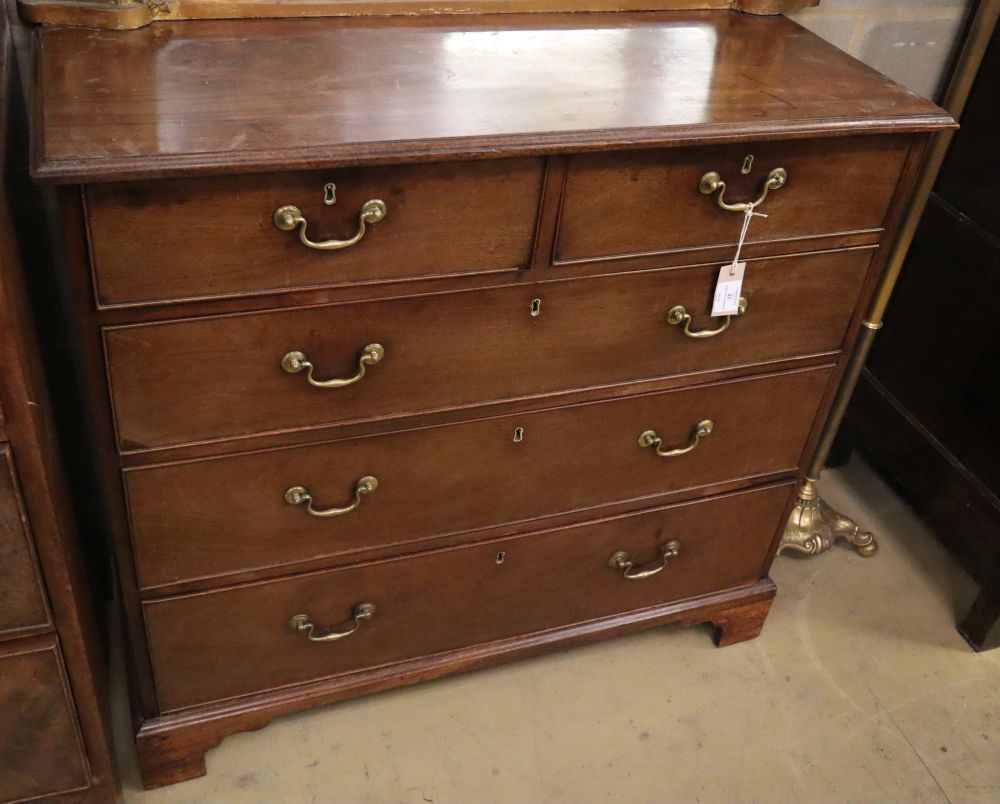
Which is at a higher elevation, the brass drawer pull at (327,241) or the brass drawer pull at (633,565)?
the brass drawer pull at (327,241)

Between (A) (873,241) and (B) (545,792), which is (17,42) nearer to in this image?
(A) (873,241)

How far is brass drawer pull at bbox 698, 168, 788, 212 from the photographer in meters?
1.32

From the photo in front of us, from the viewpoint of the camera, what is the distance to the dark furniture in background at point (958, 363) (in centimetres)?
189

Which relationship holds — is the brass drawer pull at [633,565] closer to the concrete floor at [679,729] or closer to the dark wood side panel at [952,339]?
the concrete floor at [679,729]

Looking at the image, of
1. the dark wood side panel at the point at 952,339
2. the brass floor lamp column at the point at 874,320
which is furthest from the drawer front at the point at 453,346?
the dark wood side panel at the point at 952,339

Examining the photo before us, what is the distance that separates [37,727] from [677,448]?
0.99 m

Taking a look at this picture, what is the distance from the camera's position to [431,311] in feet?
4.28

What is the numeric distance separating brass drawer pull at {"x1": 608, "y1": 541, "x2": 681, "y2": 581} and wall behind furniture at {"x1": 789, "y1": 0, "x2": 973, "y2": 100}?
971 millimetres

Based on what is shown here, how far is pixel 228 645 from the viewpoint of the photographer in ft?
5.00

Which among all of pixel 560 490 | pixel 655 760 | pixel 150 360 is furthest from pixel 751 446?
pixel 150 360

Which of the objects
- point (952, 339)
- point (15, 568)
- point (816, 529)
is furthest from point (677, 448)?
point (15, 568)

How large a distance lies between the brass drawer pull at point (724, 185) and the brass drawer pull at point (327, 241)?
42 cm

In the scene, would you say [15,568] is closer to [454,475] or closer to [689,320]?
[454,475]

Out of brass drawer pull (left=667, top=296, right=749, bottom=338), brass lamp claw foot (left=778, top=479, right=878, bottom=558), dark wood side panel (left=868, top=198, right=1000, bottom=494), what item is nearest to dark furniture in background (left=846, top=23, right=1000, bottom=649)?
dark wood side panel (left=868, top=198, right=1000, bottom=494)
